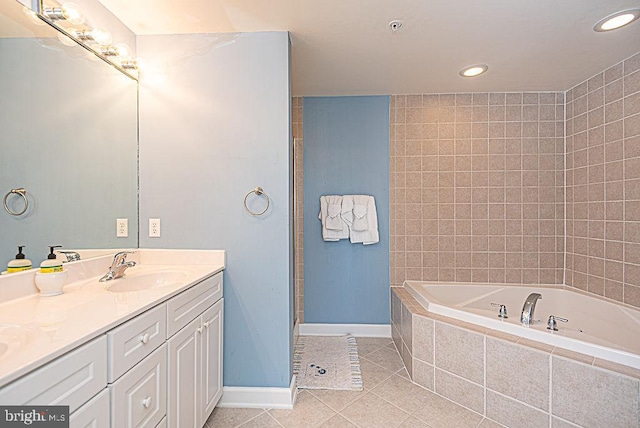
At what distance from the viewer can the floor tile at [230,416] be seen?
72.9 inches

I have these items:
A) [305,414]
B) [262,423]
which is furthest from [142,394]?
[305,414]

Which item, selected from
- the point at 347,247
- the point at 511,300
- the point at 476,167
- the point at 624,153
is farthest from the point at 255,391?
the point at 624,153

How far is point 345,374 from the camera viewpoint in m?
2.42

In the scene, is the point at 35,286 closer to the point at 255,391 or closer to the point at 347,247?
the point at 255,391

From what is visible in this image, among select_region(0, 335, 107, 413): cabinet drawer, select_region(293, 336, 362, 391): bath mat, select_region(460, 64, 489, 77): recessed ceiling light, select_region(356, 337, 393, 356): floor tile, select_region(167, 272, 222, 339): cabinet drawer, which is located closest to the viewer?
select_region(0, 335, 107, 413): cabinet drawer

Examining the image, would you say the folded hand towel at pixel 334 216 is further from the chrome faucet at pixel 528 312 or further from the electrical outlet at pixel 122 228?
the electrical outlet at pixel 122 228

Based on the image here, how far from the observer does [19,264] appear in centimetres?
130

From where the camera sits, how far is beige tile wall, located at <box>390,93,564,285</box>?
3.10m

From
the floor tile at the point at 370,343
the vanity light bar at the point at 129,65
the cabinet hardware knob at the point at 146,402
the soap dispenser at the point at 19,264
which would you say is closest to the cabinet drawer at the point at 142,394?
the cabinet hardware knob at the point at 146,402

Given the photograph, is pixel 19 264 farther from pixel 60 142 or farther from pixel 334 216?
pixel 334 216

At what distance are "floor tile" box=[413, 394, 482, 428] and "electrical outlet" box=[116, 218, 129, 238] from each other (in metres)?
1.99

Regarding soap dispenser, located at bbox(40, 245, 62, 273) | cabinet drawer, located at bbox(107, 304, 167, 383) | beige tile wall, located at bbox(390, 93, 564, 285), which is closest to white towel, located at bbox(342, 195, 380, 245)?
beige tile wall, located at bbox(390, 93, 564, 285)

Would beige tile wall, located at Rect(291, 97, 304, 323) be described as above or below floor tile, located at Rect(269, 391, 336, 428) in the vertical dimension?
above

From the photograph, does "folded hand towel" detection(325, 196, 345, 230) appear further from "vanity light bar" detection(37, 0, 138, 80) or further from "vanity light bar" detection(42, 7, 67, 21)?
"vanity light bar" detection(42, 7, 67, 21)
